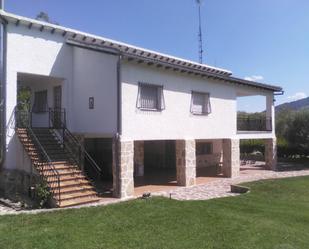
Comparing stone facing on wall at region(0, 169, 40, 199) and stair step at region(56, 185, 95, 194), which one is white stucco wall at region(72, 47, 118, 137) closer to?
stair step at region(56, 185, 95, 194)

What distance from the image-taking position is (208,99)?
1886 centimetres

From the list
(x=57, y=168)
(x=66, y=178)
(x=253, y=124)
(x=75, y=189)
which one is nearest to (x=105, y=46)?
(x=57, y=168)

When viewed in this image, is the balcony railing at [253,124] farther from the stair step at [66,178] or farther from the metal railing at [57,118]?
the stair step at [66,178]

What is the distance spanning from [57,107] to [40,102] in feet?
6.87

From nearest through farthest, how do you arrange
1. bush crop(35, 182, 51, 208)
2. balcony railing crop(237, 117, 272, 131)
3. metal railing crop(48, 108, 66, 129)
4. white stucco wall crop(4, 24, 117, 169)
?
bush crop(35, 182, 51, 208) < white stucco wall crop(4, 24, 117, 169) < metal railing crop(48, 108, 66, 129) < balcony railing crop(237, 117, 272, 131)

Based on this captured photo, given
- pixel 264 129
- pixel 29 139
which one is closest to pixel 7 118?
pixel 29 139

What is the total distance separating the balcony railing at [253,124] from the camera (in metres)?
22.6

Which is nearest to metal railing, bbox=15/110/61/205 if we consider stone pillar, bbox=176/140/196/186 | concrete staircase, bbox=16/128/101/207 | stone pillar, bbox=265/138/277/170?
concrete staircase, bbox=16/128/101/207

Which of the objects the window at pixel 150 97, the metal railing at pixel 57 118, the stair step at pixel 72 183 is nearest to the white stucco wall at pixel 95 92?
the metal railing at pixel 57 118

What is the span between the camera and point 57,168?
544 inches

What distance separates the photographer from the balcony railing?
74.1ft

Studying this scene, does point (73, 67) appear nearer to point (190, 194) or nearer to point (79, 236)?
point (190, 194)

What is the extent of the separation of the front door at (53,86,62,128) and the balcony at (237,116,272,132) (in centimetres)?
1110

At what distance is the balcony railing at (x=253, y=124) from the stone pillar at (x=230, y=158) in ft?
6.63
